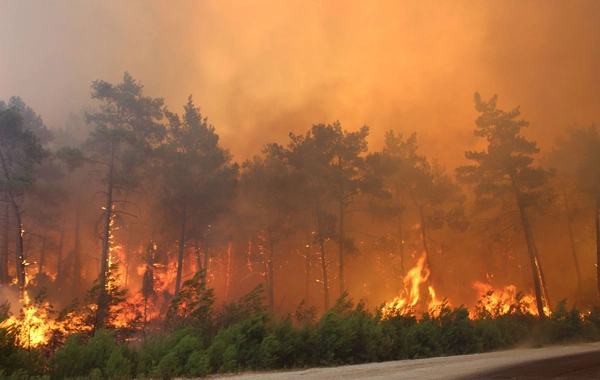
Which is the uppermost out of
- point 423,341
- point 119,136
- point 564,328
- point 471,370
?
point 119,136

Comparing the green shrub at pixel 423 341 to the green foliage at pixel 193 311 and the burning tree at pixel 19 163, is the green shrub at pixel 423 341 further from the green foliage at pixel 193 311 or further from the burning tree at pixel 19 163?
the burning tree at pixel 19 163

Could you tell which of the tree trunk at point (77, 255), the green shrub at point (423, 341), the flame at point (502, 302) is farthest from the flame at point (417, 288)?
Answer: the tree trunk at point (77, 255)

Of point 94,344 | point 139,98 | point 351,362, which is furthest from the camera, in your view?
point 139,98

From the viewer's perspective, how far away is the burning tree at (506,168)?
2847cm

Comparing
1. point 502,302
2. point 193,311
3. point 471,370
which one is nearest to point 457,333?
point 471,370

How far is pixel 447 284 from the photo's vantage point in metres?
38.8

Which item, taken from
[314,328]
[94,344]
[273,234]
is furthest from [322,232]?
[94,344]

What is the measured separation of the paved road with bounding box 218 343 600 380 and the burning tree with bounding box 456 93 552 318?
16.7 m

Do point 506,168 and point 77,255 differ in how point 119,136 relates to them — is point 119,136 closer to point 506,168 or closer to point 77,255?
point 77,255

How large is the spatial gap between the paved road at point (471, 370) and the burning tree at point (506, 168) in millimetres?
16681

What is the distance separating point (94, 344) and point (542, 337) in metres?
18.4

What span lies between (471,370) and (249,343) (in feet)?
20.4

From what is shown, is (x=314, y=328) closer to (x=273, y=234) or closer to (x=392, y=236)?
(x=273, y=234)

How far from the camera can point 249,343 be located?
41.1ft
